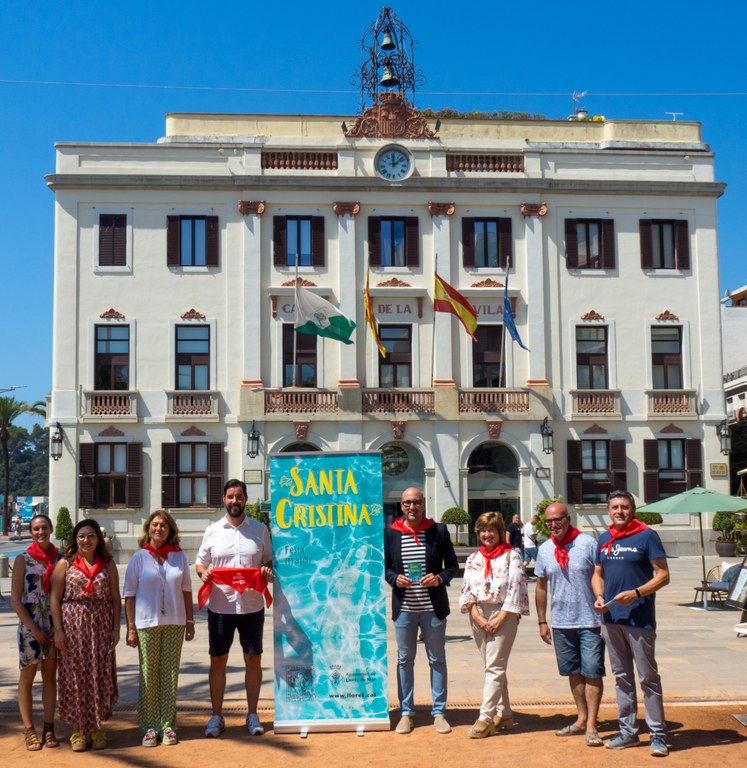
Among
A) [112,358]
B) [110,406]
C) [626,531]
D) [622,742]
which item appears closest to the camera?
[622,742]

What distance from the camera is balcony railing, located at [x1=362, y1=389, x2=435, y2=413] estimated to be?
3272 cm

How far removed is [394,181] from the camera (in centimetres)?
3350

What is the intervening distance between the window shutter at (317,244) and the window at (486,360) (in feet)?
18.4

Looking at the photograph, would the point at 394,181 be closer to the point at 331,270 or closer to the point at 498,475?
the point at 331,270

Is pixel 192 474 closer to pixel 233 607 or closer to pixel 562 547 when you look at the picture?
pixel 233 607

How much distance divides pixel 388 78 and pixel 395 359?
30.9 feet

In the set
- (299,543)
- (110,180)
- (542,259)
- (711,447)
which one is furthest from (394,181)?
(299,543)

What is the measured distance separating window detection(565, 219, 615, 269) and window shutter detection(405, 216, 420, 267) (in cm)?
499

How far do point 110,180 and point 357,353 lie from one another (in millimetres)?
9589

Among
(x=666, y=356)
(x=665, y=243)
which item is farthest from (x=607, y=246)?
(x=666, y=356)

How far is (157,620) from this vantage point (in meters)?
8.99

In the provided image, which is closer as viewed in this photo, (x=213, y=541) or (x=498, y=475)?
(x=213, y=541)

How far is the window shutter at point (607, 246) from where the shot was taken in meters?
34.1

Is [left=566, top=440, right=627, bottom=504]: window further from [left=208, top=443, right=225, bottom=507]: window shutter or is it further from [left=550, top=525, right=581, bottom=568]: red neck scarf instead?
[left=550, top=525, right=581, bottom=568]: red neck scarf
